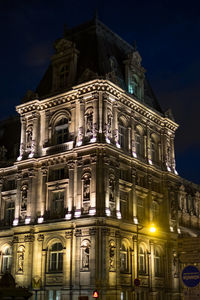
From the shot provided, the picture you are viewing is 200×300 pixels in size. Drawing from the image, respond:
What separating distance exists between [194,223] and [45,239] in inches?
1216

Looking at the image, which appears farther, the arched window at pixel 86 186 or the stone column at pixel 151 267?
the stone column at pixel 151 267

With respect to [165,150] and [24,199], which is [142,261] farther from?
[165,150]

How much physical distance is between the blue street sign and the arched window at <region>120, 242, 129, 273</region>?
99.6ft

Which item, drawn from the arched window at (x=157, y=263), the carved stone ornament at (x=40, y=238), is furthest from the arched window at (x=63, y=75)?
the arched window at (x=157, y=263)

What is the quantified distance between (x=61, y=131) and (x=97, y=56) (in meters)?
9.92

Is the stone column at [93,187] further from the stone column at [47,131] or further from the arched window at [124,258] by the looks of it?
the stone column at [47,131]

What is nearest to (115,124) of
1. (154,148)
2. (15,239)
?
(154,148)

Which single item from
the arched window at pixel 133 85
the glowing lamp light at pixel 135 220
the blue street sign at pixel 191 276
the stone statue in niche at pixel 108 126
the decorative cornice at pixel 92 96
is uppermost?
the arched window at pixel 133 85

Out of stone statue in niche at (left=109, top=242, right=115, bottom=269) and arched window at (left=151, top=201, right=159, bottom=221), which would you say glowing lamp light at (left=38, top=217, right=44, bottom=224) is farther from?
arched window at (left=151, top=201, right=159, bottom=221)

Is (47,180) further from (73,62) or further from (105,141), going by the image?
(73,62)

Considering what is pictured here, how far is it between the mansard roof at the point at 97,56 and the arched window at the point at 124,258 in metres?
18.3

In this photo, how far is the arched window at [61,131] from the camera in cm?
5038

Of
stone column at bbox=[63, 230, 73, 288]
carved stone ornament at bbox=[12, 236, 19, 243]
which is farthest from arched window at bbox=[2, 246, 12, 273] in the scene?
stone column at bbox=[63, 230, 73, 288]

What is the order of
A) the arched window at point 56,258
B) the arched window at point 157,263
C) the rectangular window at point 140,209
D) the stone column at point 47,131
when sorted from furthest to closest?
the arched window at point 157,263 < the stone column at point 47,131 < the rectangular window at point 140,209 < the arched window at point 56,258
